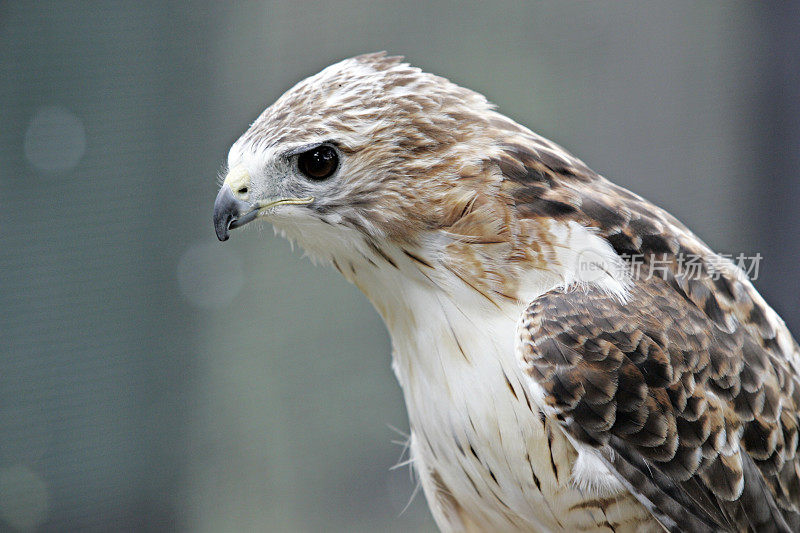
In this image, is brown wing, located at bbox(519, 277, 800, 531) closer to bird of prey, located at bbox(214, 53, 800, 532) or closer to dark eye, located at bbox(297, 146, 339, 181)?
bird of prey, located at bbox(214, 53, 800, 532)

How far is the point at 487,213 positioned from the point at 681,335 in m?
0.38

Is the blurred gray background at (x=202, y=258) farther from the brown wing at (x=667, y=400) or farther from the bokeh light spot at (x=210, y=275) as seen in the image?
the brown wing at (x=667, y=400)

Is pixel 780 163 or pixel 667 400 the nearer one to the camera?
pixel 667 400

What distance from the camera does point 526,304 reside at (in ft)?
4.22

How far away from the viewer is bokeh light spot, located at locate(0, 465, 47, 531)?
290 cm

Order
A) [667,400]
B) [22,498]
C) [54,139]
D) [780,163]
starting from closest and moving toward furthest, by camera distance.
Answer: [667,400], [54,139], [22,498], [780,163]

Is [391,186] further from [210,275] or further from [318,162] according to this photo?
[210,275]

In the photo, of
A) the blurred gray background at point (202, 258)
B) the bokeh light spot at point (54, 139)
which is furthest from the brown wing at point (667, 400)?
the bokeh light spot at point (54, 139)

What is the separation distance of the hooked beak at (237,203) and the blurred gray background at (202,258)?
5.57 feet

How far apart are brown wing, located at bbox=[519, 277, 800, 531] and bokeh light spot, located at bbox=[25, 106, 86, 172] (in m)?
2.15

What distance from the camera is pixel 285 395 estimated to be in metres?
3.16

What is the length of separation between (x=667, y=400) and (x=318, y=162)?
0.68 meters

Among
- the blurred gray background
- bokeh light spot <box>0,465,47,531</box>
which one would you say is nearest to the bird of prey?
the blurred gray background

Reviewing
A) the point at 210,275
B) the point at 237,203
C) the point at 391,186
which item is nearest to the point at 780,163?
the point at 210,275
